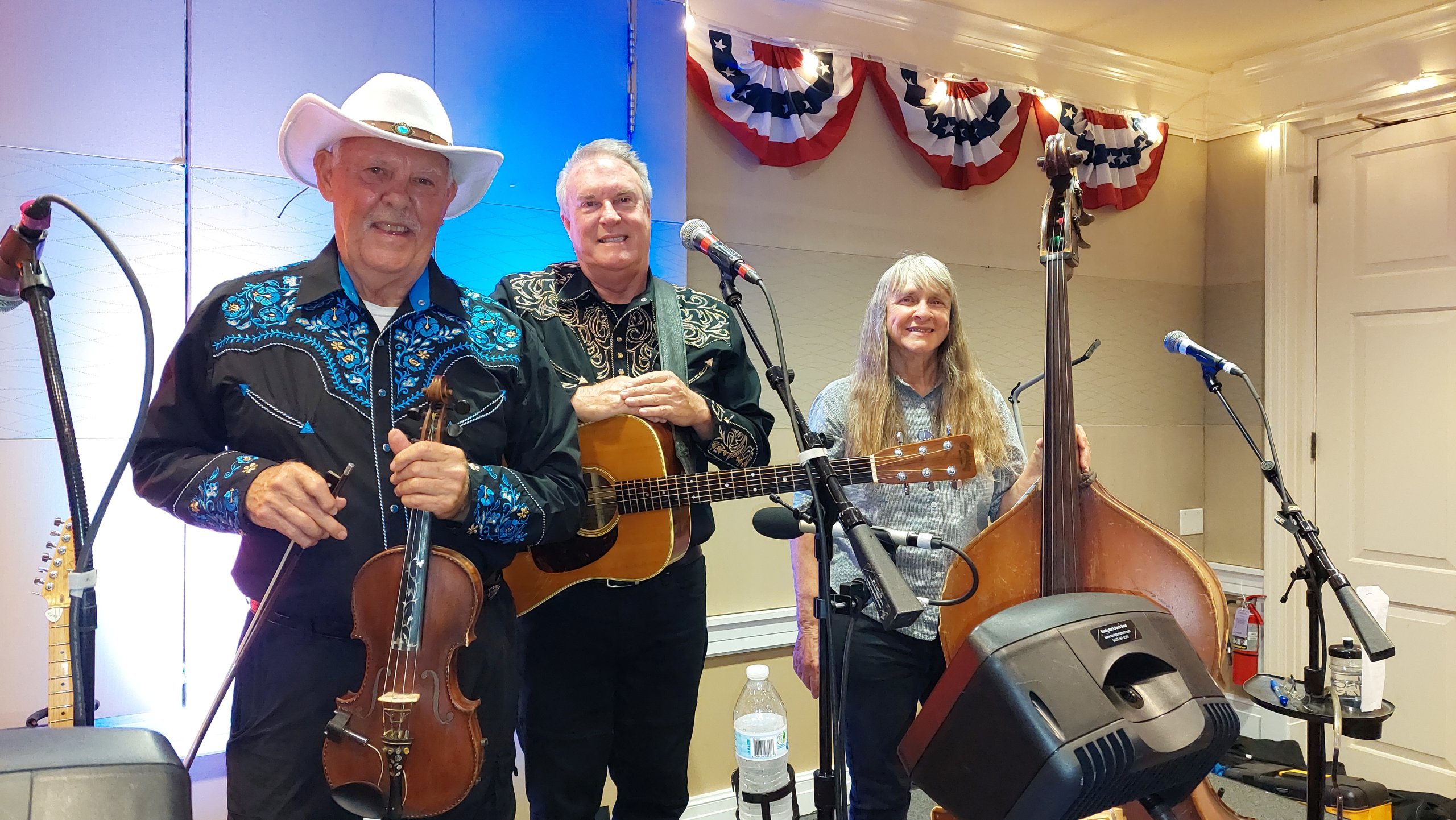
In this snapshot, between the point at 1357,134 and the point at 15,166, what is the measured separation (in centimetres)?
460

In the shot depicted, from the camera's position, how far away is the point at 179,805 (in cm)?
79

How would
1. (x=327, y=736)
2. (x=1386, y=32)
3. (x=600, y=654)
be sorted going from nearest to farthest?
(x=327, y=736), (x=600, y=654), (x=1386, y=32)

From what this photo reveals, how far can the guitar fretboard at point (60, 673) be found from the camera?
4.27 feet

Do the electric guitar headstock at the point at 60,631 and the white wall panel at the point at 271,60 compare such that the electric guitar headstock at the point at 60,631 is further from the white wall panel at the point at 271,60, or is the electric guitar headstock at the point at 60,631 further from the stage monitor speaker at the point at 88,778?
the white wall panel at the point at 271,60

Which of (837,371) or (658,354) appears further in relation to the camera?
(837,371)

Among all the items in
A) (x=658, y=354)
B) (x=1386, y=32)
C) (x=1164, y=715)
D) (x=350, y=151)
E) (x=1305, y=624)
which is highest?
(x=1386, y=32)

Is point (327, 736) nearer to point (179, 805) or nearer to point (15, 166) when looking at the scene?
point (179, 805)

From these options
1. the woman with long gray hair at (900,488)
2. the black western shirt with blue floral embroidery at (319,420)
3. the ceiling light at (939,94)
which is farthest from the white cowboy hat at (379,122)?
the ceiling light at (939,94)

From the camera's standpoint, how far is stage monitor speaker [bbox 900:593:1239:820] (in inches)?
41.7

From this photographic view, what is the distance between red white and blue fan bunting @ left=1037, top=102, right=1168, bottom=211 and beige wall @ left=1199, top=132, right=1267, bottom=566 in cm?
46

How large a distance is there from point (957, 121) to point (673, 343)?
2.05 meters

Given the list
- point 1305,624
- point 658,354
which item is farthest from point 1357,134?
point 658,354

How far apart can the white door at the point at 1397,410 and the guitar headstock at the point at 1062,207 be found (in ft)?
9.27

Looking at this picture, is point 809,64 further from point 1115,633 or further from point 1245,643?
A: point 1245,643
